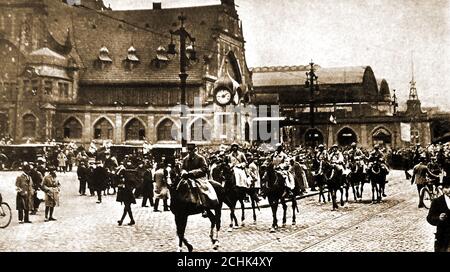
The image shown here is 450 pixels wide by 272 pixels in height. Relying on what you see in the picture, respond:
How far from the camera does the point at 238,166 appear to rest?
1133 centimetres

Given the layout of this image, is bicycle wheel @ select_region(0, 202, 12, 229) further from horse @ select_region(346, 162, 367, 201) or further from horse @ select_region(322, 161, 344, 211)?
horse @ select_region(346, 162, 367, 201)

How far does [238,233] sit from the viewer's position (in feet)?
31.2

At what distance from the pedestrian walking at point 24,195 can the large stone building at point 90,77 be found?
878mm

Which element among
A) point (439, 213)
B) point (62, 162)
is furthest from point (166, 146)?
point (439, 213)

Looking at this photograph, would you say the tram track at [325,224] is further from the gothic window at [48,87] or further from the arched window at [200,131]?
the arched window at [200,131]

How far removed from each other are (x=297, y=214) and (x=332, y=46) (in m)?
4.10

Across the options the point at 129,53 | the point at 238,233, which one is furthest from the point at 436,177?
the point at 129,53

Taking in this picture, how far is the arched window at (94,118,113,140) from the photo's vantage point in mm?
13159

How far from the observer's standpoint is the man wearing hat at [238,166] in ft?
36.3

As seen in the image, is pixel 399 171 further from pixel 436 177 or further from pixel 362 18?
pixel 362 18

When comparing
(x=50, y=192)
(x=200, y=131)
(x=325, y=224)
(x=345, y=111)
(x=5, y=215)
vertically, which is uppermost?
(x=345, y=111)

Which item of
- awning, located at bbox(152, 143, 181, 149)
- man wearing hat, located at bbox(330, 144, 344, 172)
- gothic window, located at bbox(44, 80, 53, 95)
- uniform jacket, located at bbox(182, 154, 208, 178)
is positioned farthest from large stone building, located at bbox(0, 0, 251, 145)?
man wearing hat, located at bbox(330, 144, 344, 172)

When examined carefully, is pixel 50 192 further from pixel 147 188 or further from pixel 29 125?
pixel 147 188

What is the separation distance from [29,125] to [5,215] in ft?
10.1
